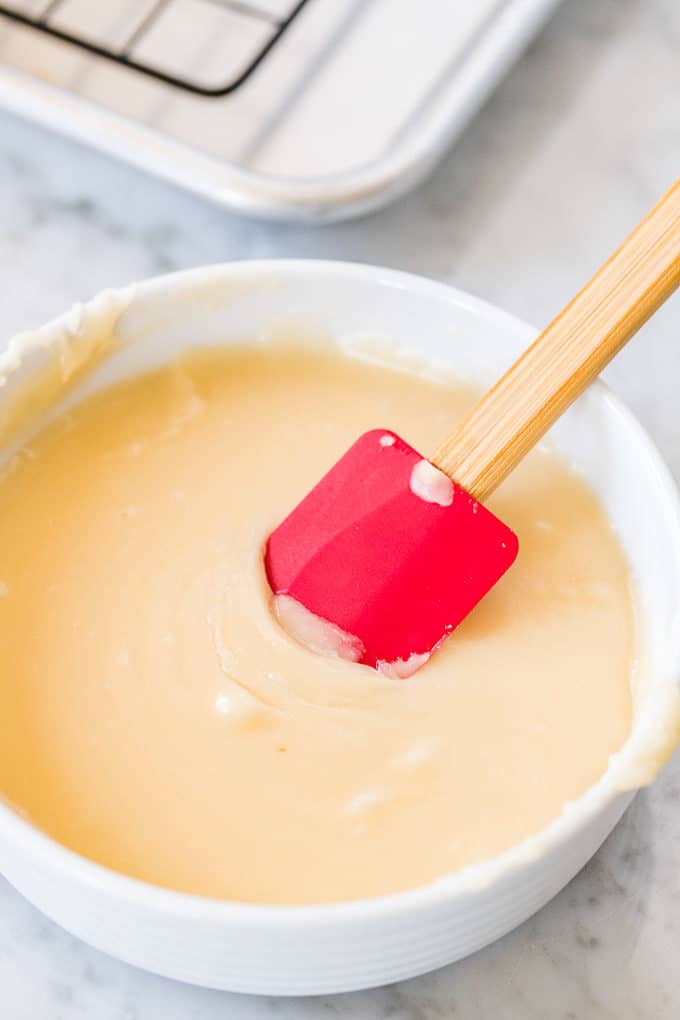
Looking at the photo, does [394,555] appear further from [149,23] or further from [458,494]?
[149,23]

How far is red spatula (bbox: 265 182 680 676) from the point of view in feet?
2.75

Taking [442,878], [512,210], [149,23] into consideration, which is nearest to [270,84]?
[149,23]

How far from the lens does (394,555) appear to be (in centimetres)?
84

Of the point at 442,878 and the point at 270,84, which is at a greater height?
the point at 270,84

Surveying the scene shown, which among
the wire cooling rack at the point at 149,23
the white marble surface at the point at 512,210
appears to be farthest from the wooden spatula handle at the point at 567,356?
the wire cooling rack at the point at 149,23

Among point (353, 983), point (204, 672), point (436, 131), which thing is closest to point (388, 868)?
point (353, 983)

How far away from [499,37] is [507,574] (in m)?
0.53

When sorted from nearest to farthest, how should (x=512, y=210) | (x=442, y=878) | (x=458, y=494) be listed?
(x=442, y=878) < (x=458, y=494) < (x=512, y=210)

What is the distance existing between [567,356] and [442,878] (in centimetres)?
34

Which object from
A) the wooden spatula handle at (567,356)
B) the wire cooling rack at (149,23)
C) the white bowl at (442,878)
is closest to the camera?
the white bowl at (442,878)

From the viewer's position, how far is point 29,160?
1.24 meters

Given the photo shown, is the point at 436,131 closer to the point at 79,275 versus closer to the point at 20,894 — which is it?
the point at 79,275

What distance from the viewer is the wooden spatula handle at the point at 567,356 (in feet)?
2.75

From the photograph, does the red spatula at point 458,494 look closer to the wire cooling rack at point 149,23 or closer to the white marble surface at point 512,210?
the white marble surface at point 512,210
